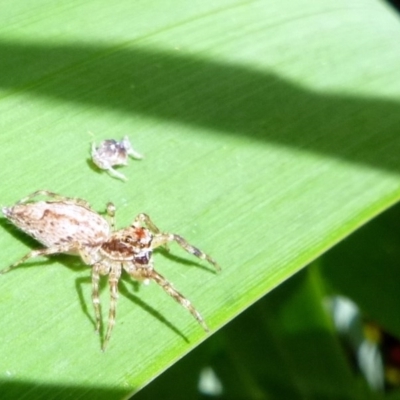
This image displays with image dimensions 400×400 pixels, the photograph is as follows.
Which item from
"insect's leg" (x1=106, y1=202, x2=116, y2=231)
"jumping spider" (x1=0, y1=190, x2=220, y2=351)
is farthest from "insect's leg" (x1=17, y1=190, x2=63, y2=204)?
"insect's leg" (x1=106, y1=202, x2=116, y2=231)

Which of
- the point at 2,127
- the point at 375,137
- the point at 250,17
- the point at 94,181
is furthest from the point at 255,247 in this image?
the point at 250,17

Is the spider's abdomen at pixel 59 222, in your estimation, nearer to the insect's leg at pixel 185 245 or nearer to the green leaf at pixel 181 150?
the green leaf at pixel 181 150

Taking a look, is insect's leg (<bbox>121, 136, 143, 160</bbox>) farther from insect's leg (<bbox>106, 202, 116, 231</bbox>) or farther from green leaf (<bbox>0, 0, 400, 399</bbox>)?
insect's leg (<bbox>106, 202, 116, 231</bbox>)

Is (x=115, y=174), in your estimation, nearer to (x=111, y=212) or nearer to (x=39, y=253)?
(x=111, y=212)

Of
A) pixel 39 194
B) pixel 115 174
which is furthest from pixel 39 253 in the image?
pixel 115 174

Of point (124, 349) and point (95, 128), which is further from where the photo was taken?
point (95, 128)

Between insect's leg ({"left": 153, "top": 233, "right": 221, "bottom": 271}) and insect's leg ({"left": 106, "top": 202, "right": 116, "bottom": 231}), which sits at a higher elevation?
insect's leg ({"left": 106, "top": 202, "right": 116, "bottom": 231})

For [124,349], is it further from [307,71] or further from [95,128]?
[307,71]
